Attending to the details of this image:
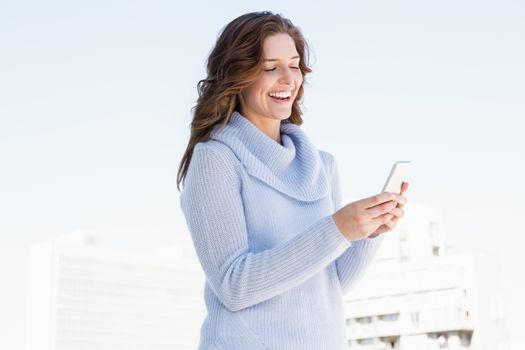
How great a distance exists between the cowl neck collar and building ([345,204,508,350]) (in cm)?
1749

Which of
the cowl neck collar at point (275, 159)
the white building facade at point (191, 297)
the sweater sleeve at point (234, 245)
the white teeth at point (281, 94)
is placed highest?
the white building facade at point (191, 297)

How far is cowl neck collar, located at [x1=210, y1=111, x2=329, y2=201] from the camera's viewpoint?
1.40 m

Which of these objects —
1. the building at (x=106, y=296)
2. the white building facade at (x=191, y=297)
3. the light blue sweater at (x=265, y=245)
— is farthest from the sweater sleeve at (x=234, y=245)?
the building at (x=106, y=296)

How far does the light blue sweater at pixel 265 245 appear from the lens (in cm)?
126

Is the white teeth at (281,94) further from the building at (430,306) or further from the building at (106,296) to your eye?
the building at (106,296)

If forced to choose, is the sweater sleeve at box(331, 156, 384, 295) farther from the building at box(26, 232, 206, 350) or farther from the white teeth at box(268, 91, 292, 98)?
the building at box(26, 232, 206, 350)

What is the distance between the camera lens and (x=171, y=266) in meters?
53.8

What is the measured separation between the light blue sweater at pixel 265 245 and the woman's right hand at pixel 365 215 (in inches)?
0.6

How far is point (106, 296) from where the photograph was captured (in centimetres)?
4966

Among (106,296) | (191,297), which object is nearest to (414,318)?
(106,296)

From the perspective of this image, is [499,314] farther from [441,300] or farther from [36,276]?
[36,276]

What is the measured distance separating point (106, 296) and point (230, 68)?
4957 centimetres

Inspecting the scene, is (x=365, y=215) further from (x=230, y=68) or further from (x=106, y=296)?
(x=106, y=296)

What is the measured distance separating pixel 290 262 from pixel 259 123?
0.33m
